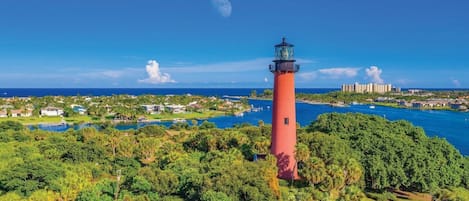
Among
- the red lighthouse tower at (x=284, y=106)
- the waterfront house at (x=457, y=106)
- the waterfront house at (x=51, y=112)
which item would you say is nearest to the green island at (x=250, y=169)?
the red lighthouse tower at (x=284, y=106)

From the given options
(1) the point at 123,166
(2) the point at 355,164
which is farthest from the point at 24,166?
(2) the point at 355,164

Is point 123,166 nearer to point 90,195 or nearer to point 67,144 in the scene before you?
point 67,144

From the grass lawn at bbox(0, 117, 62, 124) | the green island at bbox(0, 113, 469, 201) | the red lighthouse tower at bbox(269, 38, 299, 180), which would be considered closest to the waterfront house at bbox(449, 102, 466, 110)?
the green island at bbox(0, 113, 469, 201)

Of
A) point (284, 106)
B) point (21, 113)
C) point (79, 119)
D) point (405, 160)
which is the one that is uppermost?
point (284, 106)

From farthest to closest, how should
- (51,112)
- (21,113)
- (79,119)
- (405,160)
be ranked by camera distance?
(51,112) → (21,113) → (79,119) → (405,160)

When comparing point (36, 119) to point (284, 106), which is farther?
point (36, 119)

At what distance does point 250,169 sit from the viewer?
72.0 ft

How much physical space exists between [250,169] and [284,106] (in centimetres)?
578

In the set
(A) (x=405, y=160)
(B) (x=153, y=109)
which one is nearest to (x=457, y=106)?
(B) (x=153, y=109)

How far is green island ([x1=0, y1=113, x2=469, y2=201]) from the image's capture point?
21219 mm

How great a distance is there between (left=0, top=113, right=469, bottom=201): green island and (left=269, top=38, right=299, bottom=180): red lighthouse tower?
39.5 inches

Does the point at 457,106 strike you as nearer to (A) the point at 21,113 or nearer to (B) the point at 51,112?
(B) the point at 51,112

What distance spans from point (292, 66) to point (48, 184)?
16641 mm

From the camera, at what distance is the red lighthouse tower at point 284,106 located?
25.6m
